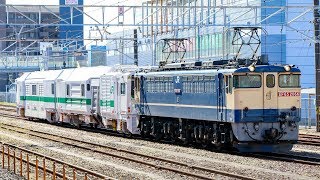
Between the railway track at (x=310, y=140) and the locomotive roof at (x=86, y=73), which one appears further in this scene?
the locomotive roof at (x=86, y=73)

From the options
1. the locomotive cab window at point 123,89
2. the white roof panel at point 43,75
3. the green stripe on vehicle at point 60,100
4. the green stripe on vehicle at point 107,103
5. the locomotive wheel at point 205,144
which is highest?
the white roof panel at point 43,75

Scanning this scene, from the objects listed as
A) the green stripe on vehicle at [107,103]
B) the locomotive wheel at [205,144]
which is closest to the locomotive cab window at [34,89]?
the green stripe on vehicle at [107,103]

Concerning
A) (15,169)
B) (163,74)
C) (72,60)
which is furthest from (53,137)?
(72,60)

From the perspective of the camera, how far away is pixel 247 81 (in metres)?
26.4

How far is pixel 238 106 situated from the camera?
2620 cm

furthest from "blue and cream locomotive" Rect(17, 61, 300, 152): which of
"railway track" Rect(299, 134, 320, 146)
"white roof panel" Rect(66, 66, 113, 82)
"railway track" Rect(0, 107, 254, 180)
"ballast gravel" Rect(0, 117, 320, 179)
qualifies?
"railway track" Rect(299, 134, 320, 146)

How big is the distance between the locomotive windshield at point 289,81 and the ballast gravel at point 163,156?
8.17ft

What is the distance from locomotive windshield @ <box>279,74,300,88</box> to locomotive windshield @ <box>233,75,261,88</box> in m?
0.83

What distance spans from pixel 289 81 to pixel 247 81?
5.41 feet

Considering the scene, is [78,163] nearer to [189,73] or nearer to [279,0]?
[189,73]

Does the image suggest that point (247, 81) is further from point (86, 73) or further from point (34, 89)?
point (34, 89)

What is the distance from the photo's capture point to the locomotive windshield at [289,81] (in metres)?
27.0

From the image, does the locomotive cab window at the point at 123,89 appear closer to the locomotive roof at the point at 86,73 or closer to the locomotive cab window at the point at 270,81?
the locomotive roof at the point at 86,73

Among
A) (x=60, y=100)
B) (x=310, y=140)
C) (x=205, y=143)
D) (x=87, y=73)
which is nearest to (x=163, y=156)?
(x=205, y=143)
